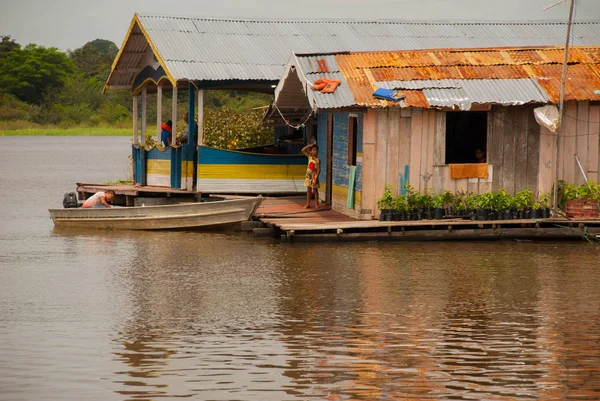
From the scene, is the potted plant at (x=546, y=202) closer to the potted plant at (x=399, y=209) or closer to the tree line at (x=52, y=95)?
the potted plant at (x=399, y=209)

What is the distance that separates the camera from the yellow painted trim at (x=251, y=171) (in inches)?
907

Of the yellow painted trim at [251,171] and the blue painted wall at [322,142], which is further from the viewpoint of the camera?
the yellow painted trim at [251,171]

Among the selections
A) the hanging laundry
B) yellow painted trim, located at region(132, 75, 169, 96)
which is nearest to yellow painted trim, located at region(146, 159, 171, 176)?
yellow painted trim, located at region(132, 75, 169, 96)

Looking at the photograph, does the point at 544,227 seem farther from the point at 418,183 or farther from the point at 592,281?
the point at 592,281

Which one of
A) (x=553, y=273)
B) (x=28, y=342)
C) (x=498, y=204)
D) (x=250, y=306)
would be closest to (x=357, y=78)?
(x=498, y=204)

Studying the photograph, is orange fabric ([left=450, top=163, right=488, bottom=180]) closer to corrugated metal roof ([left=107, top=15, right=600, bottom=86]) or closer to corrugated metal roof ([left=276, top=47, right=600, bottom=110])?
corrugated metal roof ([left=276, top=47, right=600, bottom=110])

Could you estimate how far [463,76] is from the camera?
784 inches

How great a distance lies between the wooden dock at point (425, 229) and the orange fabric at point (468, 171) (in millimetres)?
920

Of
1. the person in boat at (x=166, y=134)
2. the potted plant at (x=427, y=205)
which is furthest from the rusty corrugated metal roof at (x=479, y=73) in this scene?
the person in boat at (x=166, y=134)

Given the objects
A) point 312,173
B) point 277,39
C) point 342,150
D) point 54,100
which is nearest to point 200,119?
point 312,173

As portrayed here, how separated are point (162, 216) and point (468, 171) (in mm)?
6164

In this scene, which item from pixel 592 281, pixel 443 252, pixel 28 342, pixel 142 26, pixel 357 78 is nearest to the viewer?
pixel 28 342

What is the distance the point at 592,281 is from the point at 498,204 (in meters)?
4.15

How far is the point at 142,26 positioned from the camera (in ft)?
77.5
